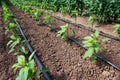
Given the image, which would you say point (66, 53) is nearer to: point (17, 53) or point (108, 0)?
point (17, 53)

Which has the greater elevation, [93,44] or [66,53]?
[93,44]

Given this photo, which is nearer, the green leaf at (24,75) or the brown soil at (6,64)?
the green leaf at (24,75)

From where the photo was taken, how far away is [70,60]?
3535 mm

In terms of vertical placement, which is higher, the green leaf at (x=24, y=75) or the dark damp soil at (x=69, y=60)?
the green leaf at (x=24, y=75)

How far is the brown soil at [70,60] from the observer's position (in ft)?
9.95

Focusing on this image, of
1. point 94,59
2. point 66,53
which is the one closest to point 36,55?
point 66,53

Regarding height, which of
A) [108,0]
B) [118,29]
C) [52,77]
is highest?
[108,0]

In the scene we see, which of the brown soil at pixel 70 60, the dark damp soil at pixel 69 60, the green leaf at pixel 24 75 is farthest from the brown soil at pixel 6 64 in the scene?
the green leaf at pixel 24 75

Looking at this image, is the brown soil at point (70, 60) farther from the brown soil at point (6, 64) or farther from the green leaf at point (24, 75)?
the green leaf at point (24, 75)

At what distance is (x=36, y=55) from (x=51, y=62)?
1.36ft

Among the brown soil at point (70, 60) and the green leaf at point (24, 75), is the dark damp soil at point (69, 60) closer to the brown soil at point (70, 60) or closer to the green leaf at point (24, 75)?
the brown soil at point (70, 60)

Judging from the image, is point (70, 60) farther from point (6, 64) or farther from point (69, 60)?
point (6, 64)

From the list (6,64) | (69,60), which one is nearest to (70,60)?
(69,60)

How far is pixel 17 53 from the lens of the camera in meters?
3.73
